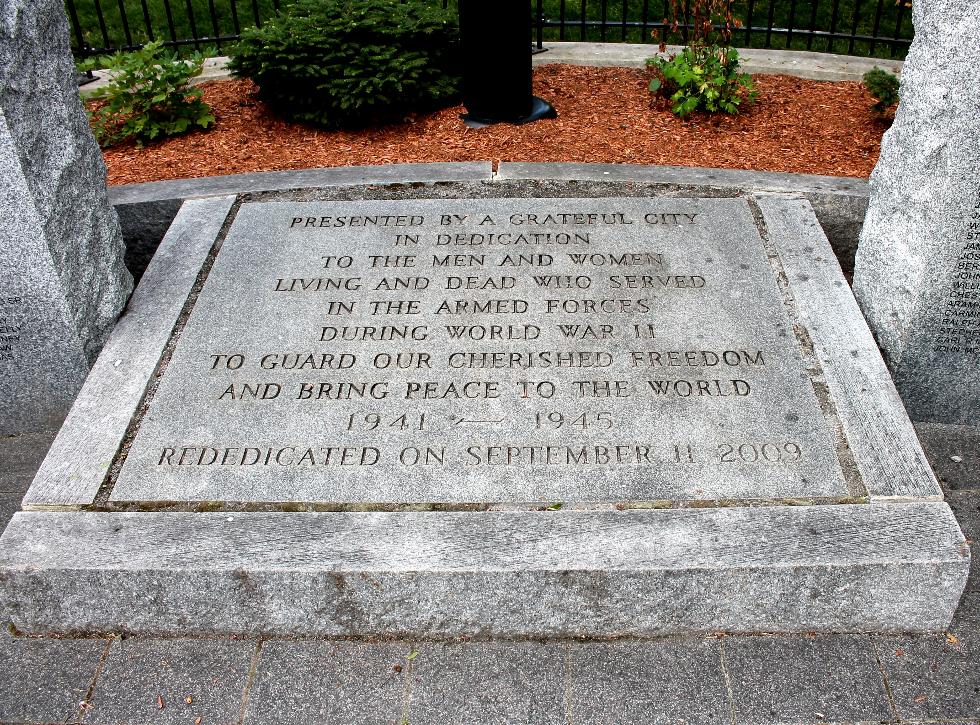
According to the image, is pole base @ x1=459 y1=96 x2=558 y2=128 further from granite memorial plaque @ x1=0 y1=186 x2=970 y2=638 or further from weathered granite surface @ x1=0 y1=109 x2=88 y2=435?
weathered granite surface @ x1=0 y1=109 x2=88 y2=435

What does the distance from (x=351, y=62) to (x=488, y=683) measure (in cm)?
418

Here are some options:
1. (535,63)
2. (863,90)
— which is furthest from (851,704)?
(535,63)

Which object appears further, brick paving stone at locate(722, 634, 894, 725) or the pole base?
the pole base

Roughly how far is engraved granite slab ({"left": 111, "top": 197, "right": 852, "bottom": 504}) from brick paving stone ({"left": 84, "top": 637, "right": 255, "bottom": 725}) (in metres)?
0.52

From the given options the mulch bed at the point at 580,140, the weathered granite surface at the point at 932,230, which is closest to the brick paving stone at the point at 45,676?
the mulch bed at the point at 580,140

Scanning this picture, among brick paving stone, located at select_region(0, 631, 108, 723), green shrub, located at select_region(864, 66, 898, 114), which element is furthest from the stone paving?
green shrub, located at select_region(864, 66, 898, 114)

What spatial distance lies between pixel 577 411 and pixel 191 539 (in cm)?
152

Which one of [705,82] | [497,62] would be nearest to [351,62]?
[497,62]

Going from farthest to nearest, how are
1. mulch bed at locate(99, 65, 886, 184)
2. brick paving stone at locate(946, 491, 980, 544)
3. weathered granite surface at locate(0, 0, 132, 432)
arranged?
mulch bed at locate(99, 65, 886, 184) → weathered granite surface at locate(0, 0, 132, 432) → brick paving stone at locate(946, 491, 980, 544)

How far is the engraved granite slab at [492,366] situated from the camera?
10.6 ft

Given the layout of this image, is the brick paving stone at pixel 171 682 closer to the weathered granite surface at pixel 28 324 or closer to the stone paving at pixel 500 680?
the stone paving at pixel 500 680

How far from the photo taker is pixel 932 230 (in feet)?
12.3

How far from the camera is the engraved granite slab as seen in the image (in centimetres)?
322

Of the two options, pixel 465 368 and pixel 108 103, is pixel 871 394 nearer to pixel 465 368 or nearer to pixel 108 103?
pixel 465 368
